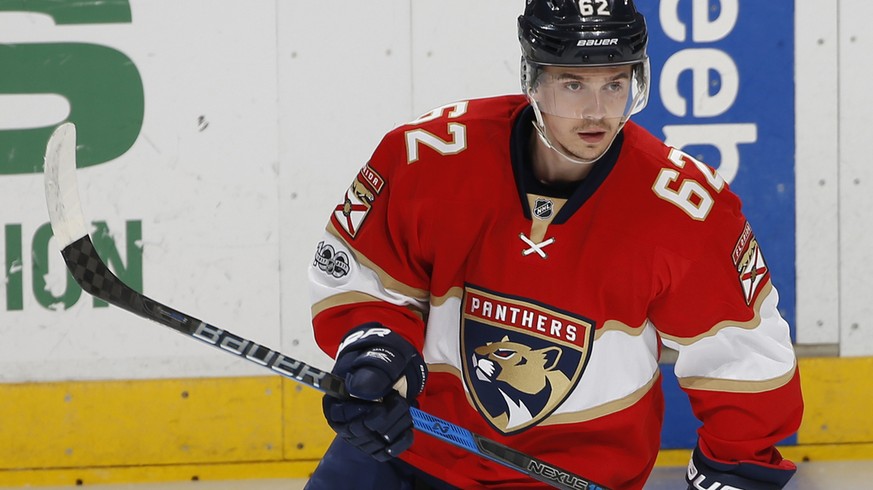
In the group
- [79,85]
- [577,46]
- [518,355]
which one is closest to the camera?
[577,46]

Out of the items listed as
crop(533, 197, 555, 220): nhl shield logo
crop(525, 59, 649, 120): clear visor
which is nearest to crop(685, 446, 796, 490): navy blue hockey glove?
crop(533, 197, 555, 220): nhl shield logo

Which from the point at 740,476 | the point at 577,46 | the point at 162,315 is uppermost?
the point at 577,46

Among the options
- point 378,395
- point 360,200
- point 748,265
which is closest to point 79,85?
point 360,200

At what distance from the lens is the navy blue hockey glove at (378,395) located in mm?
1693

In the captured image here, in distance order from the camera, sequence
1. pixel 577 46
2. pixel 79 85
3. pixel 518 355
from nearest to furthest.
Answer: pixel 577 46 < pixel 518 355 < pixel 79 85

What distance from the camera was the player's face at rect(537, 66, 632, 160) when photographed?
1711 mm

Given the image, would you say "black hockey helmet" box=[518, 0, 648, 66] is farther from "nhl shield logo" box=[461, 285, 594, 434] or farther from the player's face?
"nhl shield logo" box=[461, 285, 594, 434]

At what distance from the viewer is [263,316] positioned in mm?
3105

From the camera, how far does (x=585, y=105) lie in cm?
172

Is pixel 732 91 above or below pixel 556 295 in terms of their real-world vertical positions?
above

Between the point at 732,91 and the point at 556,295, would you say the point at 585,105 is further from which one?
the point at 732,91

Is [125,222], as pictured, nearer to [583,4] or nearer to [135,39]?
[135,39]

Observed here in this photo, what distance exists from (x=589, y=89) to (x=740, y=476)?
638 mm

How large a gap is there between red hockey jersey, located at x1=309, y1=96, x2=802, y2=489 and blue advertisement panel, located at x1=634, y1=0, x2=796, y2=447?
132 centimetres
